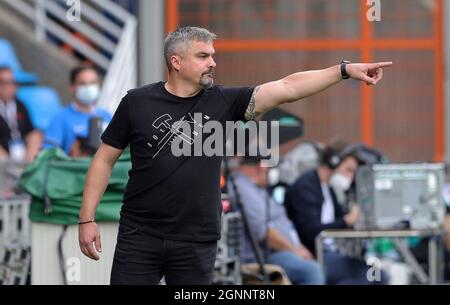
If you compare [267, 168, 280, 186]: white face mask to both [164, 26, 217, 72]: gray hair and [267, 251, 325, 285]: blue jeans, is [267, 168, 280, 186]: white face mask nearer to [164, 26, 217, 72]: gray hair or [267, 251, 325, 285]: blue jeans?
[267, 251, 325, 285]: blue jeans

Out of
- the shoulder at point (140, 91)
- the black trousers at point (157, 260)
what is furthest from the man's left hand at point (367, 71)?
the black trousers at point (157, 260)

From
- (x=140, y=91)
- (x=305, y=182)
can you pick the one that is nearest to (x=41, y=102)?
(x=305, y=182)

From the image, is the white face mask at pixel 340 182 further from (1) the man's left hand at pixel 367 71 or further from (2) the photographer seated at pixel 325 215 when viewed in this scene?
(1) the man's left hand at pixel 367 71

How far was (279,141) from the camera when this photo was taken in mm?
9945

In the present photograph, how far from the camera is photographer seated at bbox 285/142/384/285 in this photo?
11.0 metres

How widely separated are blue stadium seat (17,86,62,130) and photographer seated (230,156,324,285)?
140 inches

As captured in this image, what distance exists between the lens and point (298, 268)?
408 inches

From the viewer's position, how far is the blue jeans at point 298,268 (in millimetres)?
10336

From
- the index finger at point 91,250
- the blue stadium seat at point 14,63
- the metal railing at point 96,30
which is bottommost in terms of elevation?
the index finger at point 91,250

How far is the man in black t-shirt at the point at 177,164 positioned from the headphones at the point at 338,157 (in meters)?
4.99

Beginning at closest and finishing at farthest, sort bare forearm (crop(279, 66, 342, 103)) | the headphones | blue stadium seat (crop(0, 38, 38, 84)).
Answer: bare forearm (crop(279, 66, 342, 103)) → the headphones → blue stadium seat (crop(0, 38, 38, 84))
